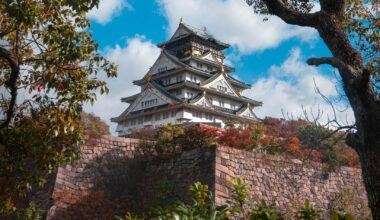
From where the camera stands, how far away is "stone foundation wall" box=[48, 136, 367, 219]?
35.0ft

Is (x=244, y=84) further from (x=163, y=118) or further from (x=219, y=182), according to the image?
(x=219, y=182)

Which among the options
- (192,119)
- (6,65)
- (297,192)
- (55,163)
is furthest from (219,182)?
(192,119)

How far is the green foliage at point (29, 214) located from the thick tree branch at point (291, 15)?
7691 millimetres

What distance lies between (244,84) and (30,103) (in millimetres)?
31427

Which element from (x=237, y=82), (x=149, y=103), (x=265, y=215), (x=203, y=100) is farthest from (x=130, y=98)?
(x=265, y=215)

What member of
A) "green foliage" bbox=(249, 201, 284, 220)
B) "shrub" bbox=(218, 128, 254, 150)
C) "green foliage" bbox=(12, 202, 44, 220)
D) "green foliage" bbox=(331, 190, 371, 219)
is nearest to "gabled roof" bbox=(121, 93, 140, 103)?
"shrub" bbox=(218, 128, 254, 150)

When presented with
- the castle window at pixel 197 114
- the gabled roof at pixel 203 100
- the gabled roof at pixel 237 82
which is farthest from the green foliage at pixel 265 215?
the gabled roof at pixel 237 82

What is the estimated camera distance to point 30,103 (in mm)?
5992

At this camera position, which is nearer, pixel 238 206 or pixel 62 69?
pixel 238 206

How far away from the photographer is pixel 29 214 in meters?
9.71

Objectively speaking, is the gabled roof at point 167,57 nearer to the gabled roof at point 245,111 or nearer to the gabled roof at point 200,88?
the gabled roof at point 200,88

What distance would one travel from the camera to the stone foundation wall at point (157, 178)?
10.7 meters

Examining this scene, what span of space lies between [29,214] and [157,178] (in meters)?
3.76

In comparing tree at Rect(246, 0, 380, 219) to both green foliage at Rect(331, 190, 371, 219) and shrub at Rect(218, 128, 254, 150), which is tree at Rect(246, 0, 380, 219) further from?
green foliage at Rect(331, 190, 371, 219)
